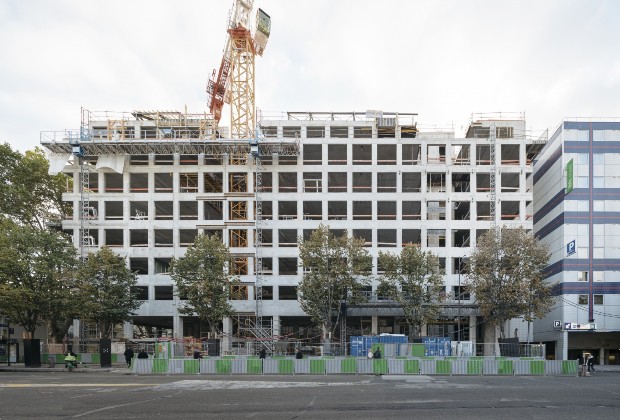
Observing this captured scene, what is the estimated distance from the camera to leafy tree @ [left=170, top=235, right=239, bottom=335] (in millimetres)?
51219

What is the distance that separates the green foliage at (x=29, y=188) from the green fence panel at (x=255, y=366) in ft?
132

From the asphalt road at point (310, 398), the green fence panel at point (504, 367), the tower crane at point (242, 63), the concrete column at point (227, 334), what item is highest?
the tower crane at point (242, 63)

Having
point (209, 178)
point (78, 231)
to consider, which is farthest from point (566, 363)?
point (78, 231)

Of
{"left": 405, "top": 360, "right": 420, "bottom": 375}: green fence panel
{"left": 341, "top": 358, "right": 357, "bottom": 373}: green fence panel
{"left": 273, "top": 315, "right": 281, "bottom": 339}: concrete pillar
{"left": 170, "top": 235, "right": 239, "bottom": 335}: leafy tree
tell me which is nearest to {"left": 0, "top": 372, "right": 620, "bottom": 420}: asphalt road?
{"left": 405, "top": 360, "right": 420, "bottom": 375}: green fence panel

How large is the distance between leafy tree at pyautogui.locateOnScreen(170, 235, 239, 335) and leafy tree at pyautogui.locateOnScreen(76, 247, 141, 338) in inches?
201

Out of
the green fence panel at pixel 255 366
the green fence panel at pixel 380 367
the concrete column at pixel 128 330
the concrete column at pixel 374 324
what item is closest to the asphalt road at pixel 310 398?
the green fence panel at pixel 380 367

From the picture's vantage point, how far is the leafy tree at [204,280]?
2016 inches

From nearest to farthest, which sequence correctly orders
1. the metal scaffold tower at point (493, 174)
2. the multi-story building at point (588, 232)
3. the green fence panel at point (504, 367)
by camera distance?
the green fence panel at point (504, 367) < the multi-story building at point (588, 232) < the metal scaffold tower at point (493, 174)

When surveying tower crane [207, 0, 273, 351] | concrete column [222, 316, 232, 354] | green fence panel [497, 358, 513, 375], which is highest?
tower crane [207, 0, 273, 351]

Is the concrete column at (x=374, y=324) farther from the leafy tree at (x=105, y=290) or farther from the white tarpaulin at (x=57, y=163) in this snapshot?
the white tarpaulin at (x=57, y=163)

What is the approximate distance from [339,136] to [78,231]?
29787 mm

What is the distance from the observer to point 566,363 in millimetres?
36375

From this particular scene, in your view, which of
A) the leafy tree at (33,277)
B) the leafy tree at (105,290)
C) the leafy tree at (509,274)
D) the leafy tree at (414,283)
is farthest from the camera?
the leafy tree at (414,283)

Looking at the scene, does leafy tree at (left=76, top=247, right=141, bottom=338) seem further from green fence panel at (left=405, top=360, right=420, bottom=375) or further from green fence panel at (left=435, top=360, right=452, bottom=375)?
green fence panel at (left=435, top=360, right=452, bottom=375)
